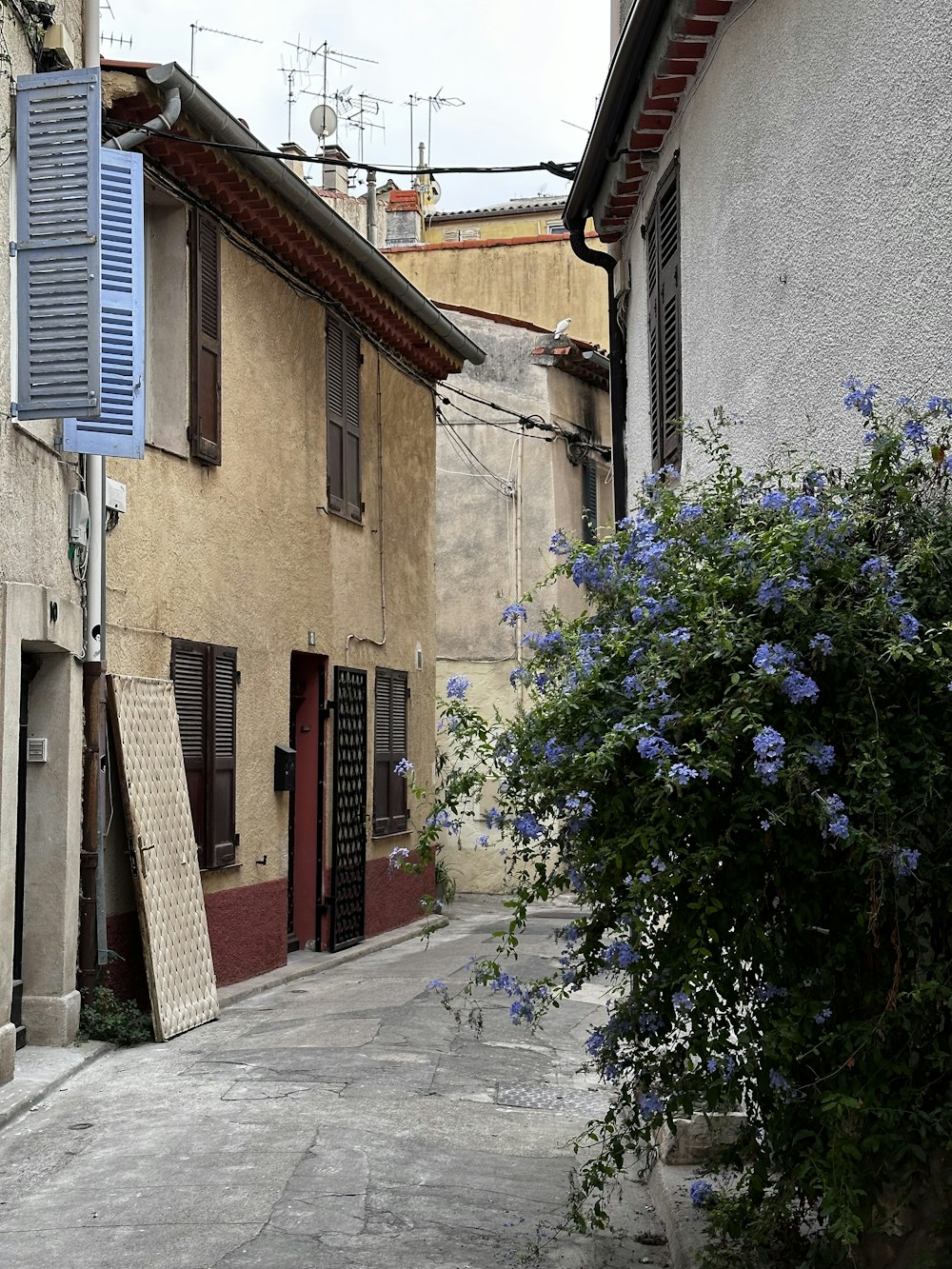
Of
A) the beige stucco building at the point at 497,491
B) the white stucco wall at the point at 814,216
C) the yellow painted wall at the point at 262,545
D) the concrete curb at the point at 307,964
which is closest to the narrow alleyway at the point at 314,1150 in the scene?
the concrete curb at the point at 307,964

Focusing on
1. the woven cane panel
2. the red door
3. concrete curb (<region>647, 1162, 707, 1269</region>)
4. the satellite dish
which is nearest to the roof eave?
the red door

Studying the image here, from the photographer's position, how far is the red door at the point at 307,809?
14.6m

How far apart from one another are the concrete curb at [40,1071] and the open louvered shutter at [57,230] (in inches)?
139

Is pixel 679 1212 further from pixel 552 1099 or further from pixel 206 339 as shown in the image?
pixel 206 339

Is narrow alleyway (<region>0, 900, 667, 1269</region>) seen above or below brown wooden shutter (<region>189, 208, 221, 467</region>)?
below

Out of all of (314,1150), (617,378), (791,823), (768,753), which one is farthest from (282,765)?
(768,753)

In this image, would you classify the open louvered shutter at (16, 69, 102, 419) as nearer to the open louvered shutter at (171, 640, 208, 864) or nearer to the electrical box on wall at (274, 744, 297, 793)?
the open louvered shutter at (171, 640, 208, 864)

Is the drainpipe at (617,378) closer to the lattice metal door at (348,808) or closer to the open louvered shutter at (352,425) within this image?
the open louvered shutter at (352,425)

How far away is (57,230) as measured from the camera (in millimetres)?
8609

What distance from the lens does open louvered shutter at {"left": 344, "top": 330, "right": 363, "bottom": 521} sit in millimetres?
15359

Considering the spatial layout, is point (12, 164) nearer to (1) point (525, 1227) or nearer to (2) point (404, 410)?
(1) point (525, 1227)

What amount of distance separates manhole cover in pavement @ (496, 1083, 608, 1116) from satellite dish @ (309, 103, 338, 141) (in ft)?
66.5

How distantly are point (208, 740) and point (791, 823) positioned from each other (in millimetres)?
7873

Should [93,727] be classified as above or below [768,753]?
above
